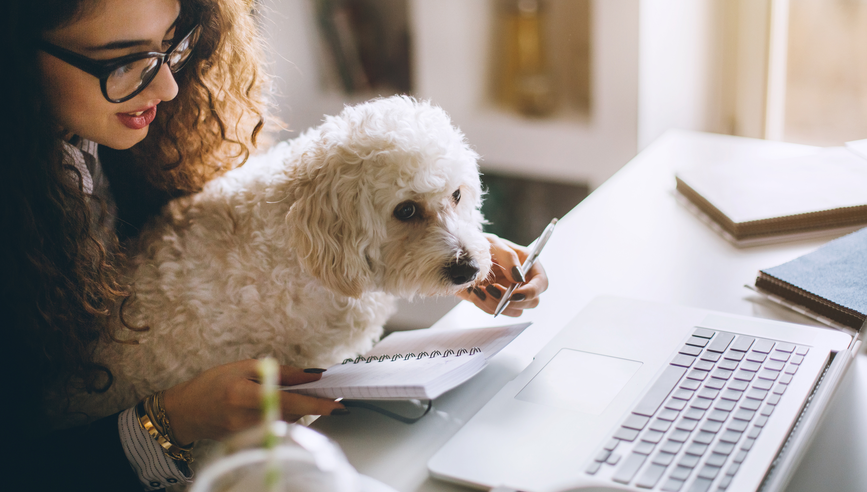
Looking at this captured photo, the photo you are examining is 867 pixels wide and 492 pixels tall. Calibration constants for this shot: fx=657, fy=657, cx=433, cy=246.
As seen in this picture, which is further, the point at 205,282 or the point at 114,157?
the point at 114,157

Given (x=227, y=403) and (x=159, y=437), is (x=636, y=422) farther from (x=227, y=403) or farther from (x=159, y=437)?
(x=159, y=437)

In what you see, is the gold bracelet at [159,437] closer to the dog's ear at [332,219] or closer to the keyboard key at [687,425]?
the dog's ear at [332,219]

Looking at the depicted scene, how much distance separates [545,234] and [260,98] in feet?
1.78

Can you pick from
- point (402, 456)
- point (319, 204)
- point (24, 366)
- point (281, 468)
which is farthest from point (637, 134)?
point (281, 468)

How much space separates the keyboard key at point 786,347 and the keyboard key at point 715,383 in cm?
10

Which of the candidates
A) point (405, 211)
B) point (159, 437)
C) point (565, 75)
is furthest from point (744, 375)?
point (565, 75)

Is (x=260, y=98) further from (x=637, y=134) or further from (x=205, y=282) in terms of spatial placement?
(x=637, y=134)

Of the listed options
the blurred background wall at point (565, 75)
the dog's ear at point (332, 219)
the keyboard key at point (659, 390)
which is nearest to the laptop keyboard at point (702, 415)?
the keyboard key at point (659, 390)

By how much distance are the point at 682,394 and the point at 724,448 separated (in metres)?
0.09

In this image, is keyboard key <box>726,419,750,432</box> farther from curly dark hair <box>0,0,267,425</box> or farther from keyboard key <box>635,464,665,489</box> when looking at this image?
curly dark hair <box>0,0,267,425</box>

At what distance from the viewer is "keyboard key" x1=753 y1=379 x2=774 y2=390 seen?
2.17 ft

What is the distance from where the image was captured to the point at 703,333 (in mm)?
776

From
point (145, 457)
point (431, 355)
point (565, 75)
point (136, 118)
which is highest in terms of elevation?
point (136, 118)

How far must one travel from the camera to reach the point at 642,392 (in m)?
0.68
